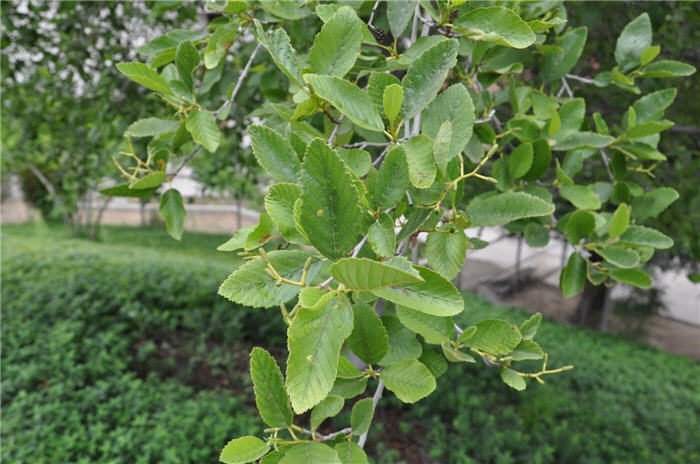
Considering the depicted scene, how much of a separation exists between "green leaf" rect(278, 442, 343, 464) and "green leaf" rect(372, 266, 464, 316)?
21cm

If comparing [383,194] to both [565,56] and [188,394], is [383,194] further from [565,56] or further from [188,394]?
[188,394]

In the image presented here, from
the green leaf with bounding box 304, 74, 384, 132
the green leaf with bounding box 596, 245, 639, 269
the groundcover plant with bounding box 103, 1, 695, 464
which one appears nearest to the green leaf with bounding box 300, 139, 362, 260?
the groundcover plant with bounding box 103, 1, 695, 464

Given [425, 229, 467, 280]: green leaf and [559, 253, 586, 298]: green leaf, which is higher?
[425, 229, 467, 280]: green leaf

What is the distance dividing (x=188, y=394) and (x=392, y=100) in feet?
8.76

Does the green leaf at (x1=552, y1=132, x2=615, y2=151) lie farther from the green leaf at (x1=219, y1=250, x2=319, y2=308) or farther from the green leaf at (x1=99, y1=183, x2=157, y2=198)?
the green leaf at (x1=99, y1=183, x2=157, y2=198)

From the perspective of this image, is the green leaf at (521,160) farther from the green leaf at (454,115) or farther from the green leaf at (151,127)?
the green leaf at (151,127)

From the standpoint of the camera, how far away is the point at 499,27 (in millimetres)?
645

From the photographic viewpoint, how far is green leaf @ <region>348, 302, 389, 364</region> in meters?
0.59

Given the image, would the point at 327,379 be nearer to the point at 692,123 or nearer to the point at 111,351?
the point at 692,123

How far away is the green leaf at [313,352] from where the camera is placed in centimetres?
42

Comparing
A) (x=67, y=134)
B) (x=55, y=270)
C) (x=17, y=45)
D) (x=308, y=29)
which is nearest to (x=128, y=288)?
(x=55, y=270)

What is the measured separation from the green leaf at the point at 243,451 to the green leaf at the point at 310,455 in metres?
0.03

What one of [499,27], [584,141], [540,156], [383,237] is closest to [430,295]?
[383,237]

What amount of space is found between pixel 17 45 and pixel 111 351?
175cm
